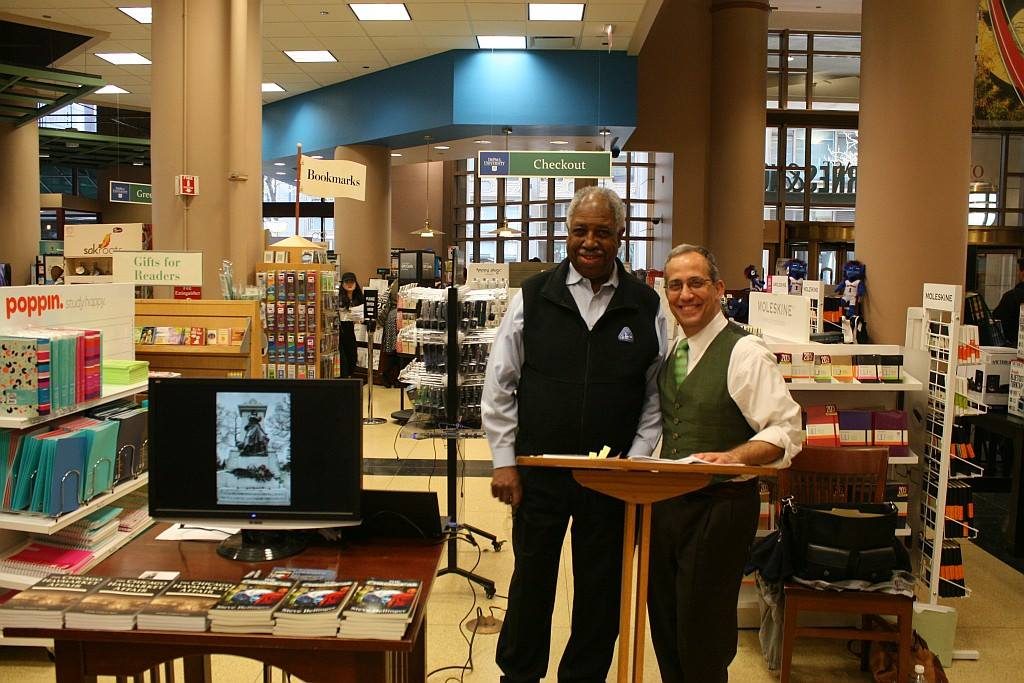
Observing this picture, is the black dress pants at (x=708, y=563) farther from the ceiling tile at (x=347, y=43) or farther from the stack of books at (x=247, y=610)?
the ceiling tile at (x=347, y=43)

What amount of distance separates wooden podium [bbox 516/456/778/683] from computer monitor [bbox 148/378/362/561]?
50 centimetres

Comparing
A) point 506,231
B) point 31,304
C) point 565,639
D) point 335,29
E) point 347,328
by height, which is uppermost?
point 335,29

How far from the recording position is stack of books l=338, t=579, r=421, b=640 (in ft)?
5.71

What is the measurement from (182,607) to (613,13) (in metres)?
9.76

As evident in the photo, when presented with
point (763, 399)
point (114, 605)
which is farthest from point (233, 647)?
point (763, 399)

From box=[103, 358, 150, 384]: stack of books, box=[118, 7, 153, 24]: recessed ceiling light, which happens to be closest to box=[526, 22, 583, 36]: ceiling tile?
box=[118, 7, 153, 24]: recessed ceiling light

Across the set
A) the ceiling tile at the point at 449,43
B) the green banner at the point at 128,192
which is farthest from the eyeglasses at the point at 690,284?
the green banner at the point at 128,192

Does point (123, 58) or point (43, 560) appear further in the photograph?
point (123, 58)

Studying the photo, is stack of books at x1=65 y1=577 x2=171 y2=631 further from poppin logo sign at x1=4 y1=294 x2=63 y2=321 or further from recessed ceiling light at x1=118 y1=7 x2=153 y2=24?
recessed ceiling light at x1=118 y1=7 x2=153 y2=24

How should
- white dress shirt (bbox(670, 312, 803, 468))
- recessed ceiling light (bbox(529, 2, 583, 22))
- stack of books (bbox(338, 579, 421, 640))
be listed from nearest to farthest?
stack of books (bbox(338, 579, 421, 640)) < white dress shirt (bbox(670, 312, 803, 468)) < recessed ceiling light (bbox(529, 2, 583, 22))

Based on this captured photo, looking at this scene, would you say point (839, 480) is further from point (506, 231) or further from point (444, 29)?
point (506, 231)

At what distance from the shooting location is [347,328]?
10.3 metres

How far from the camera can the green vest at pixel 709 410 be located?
8.04 feet

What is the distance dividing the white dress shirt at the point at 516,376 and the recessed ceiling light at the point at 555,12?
8132mm
